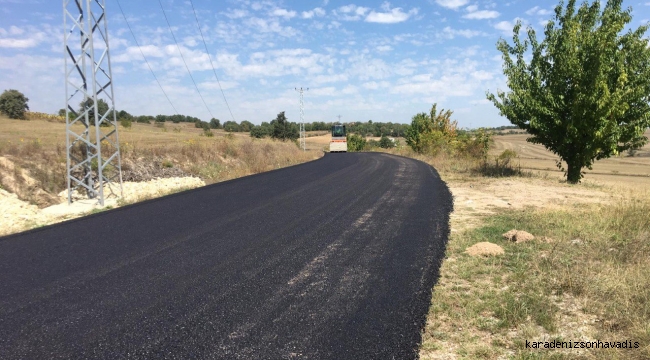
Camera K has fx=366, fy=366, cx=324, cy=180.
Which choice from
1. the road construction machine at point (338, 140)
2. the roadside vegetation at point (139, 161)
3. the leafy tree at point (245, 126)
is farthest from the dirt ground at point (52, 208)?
the leafy tree at point (245, 126)

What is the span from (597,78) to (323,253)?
12.7 meters

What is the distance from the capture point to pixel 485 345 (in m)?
3.38

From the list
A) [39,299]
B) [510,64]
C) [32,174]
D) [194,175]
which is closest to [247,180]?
[194,175]

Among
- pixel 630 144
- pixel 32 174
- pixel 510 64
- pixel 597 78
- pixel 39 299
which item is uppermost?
pixel 510 64

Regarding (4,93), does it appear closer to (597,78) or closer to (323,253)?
(323,253)

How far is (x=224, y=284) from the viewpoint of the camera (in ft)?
15.8

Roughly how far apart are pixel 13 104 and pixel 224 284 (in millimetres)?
41000

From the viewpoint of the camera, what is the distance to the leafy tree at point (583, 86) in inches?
513

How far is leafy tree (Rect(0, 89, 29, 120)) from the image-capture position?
3306 cm

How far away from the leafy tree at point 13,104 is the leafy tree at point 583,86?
1552 inches

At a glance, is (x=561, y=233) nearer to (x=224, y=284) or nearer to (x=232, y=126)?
(x=224, y=284)

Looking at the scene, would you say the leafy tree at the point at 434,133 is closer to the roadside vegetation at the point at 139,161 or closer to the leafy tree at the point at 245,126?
the roadside vegetation at the point at 139,161

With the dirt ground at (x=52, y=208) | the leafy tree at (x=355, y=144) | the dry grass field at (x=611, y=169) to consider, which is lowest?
the dry grass field at (x=611, y=169)

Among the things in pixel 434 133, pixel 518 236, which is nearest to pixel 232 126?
pixel 434 133
